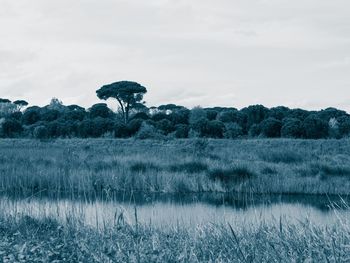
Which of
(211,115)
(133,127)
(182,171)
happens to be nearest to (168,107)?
(211,115)

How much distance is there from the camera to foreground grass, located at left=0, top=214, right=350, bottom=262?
6.05 m

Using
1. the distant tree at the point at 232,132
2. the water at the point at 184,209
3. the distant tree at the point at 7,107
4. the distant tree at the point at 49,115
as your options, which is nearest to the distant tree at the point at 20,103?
the distant tree at the point at 7,107

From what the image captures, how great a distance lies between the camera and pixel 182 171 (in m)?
18.7

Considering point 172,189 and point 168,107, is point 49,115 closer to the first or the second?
point 168,107

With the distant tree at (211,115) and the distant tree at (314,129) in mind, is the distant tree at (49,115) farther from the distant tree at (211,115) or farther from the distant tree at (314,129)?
the distant tree at (314,129)

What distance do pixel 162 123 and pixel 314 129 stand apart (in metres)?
11.4

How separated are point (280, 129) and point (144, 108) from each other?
18.7 meters

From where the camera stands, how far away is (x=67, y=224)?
8336 mm

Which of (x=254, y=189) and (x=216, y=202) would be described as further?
(x=254, y=189)

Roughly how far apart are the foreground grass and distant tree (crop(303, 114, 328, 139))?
27.4 m

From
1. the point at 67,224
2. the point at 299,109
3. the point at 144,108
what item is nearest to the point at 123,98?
the point at 144,108

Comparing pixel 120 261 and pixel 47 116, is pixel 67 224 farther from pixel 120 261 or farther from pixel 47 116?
pixel 47 116

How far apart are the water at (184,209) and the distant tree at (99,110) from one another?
1345 inches

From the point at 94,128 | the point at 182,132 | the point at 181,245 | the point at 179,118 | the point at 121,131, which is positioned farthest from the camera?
the point at 179,118
